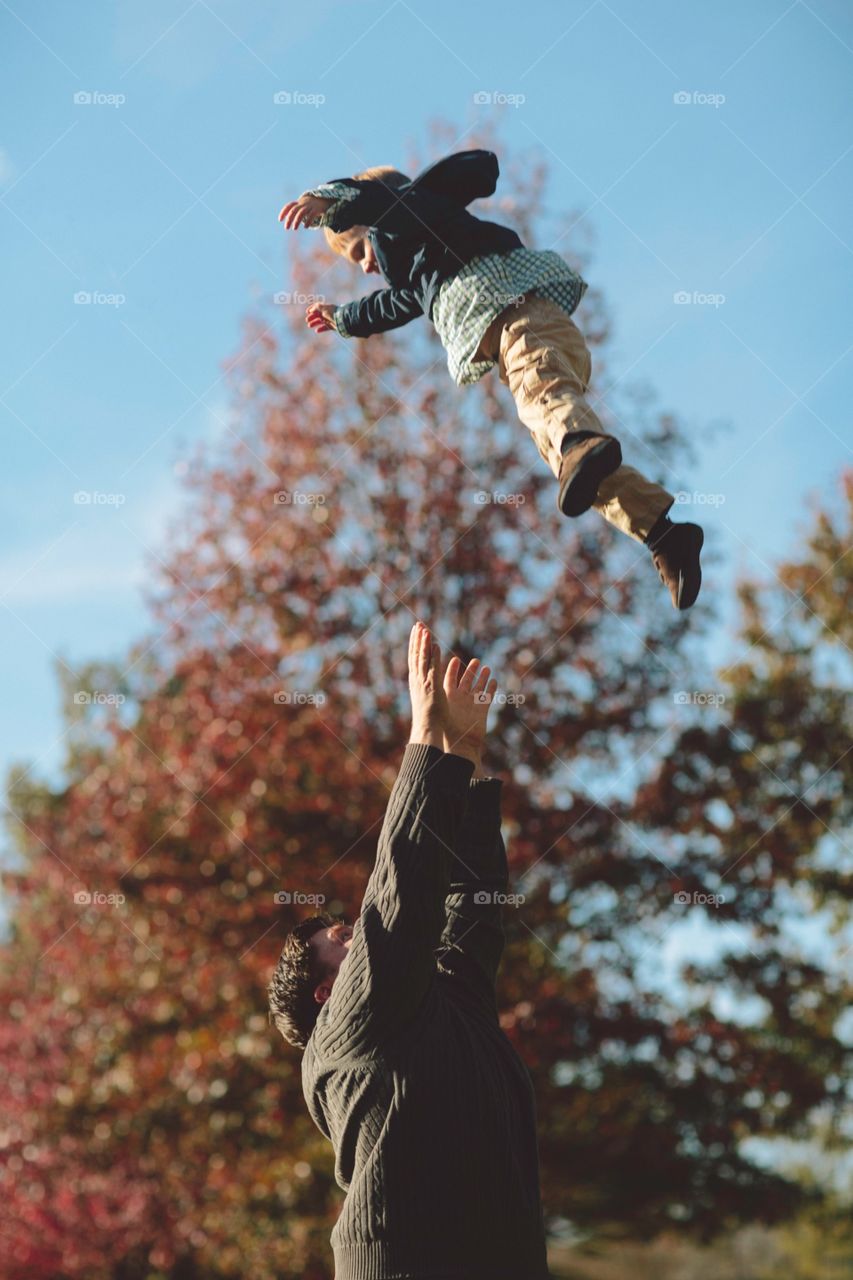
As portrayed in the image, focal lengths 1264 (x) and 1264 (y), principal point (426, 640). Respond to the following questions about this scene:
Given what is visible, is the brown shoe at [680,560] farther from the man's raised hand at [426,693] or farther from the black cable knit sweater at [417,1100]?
the black cable knit sweater at [417,1100]

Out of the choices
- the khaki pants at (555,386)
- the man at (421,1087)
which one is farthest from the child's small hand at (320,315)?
the man at (421,1087)

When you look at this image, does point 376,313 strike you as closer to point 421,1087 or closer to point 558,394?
point 558,394

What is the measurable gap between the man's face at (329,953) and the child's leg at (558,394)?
134 cm

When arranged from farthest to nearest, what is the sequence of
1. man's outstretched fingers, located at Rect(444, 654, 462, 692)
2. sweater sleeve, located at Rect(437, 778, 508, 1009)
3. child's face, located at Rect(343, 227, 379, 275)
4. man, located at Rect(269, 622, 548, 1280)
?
child's face, located at Rect(343, 227, 379, 275) → sweater sleeve, located at Rect(437, 778, 508, 1009) → man's outstretched fingers, located at Rect(444, 654, 462, 692) → man, located at Rect(269, 622, 548, 1280)

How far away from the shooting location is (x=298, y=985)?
312cm

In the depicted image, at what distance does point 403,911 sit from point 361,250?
2.18 meters

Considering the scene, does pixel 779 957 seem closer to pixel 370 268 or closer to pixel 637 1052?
pixel 637 1052

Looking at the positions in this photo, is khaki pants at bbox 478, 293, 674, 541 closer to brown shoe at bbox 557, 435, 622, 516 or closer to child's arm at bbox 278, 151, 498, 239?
brown shoe at bbox 557, 435, 622, 516

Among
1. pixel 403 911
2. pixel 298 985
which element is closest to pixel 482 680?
pixel 403 911

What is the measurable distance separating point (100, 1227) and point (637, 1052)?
4.04m

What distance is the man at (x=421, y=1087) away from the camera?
2678 mm

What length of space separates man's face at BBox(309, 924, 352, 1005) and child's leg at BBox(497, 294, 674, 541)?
4.40 feet

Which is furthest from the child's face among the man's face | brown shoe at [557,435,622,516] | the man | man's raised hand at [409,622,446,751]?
the man's face

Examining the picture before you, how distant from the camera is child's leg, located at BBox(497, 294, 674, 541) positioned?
3.48m
